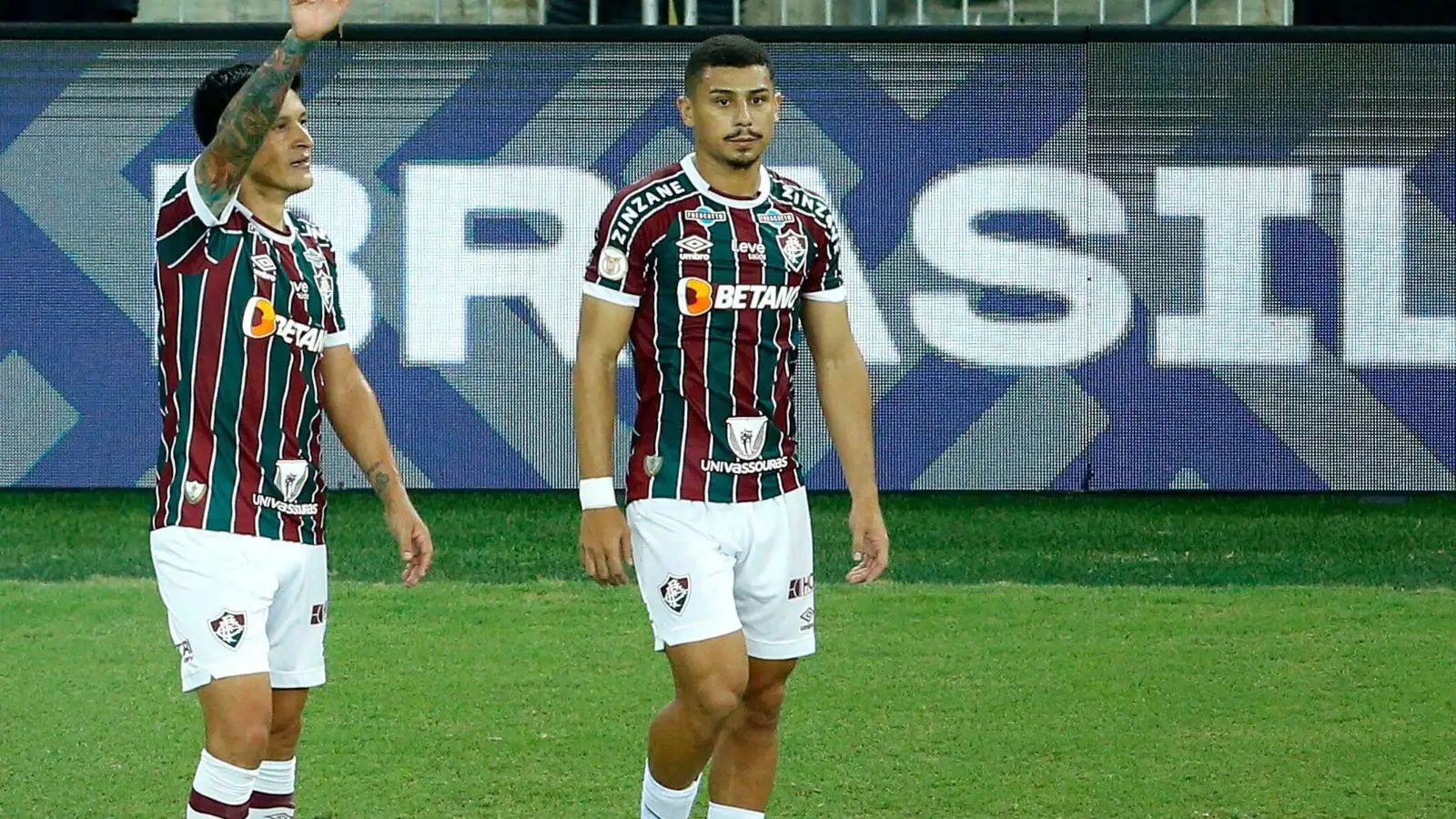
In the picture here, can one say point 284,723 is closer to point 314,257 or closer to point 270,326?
point 270,326

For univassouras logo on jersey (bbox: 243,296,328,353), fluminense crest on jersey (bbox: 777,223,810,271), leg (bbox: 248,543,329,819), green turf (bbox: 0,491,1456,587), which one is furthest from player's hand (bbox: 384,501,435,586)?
green turf (bbox: 0,491,1456,587)

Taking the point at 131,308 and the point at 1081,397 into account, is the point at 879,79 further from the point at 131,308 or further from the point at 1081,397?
the point at 131,308

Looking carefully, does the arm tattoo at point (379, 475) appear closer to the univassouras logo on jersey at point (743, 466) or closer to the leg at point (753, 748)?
the univassouras logo on jersey at point (743, 466)

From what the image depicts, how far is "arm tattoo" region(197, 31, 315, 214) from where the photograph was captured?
4.27 metres

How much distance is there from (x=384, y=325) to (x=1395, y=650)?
523 cm

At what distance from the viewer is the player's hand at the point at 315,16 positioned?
4.12m

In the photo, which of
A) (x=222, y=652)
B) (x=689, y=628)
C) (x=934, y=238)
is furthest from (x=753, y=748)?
(x=934, y=238)

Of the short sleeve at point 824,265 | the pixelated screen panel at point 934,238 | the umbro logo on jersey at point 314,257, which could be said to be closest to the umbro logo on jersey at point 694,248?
the short sleeve at point 824,265

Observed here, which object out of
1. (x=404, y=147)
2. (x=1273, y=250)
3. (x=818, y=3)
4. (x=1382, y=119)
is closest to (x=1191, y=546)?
(x=1273, y=250)

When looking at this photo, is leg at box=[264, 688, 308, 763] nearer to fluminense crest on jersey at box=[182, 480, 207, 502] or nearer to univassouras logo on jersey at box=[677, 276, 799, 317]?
fluminense crest on jersey at box=[182, 480, 207, 502]

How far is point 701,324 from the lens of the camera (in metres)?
4.85

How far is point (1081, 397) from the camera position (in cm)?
1062

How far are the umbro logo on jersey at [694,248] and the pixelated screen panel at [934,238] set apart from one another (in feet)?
19.0

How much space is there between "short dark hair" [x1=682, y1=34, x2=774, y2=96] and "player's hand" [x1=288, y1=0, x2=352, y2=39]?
983mm
